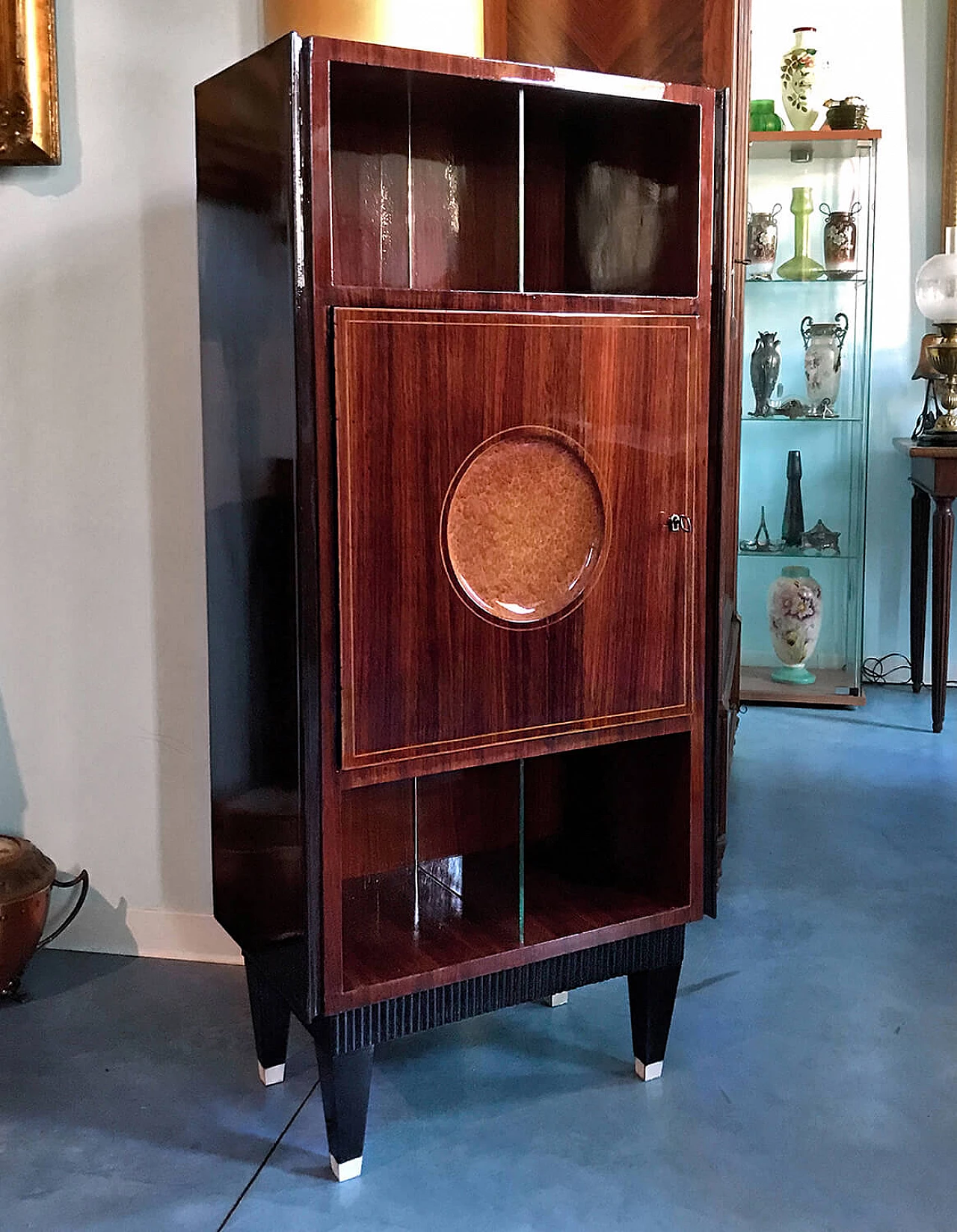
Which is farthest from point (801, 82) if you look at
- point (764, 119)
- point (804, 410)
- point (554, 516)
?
point (554, 516)

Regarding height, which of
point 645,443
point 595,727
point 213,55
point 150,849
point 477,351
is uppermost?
point 213,55

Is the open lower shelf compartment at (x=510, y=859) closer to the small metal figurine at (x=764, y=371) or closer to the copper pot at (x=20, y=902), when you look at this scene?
the copper pot at (x=20, y=902)

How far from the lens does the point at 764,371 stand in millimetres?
4668

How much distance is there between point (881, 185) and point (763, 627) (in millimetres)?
1643

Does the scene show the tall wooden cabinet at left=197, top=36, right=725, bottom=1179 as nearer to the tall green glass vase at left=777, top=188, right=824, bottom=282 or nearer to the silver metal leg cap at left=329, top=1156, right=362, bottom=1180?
the silver metal leg cap at left=329, top=1156, right=362, bottom=1180

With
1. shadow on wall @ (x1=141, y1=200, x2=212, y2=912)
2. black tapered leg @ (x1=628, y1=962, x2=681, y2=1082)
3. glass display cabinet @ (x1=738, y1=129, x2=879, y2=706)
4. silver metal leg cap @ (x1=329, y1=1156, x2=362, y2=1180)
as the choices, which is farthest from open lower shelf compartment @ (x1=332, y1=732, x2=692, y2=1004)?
glass display cabinet @ (x1=738, y1=129, x2=879, y2=706)

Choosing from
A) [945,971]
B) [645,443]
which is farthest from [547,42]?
[945,971]

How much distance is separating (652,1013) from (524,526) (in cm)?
83

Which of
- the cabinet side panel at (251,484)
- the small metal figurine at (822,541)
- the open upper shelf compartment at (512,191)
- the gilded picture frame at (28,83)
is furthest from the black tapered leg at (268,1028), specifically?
the small metal figurine at (822,541)

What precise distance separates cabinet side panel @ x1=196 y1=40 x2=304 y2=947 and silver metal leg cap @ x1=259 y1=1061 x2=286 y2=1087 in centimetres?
24

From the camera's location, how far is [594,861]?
2.32 m

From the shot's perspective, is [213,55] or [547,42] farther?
[547,42]

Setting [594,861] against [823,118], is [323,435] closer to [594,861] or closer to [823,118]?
[594,861]

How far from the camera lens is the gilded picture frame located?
7.61 ft
